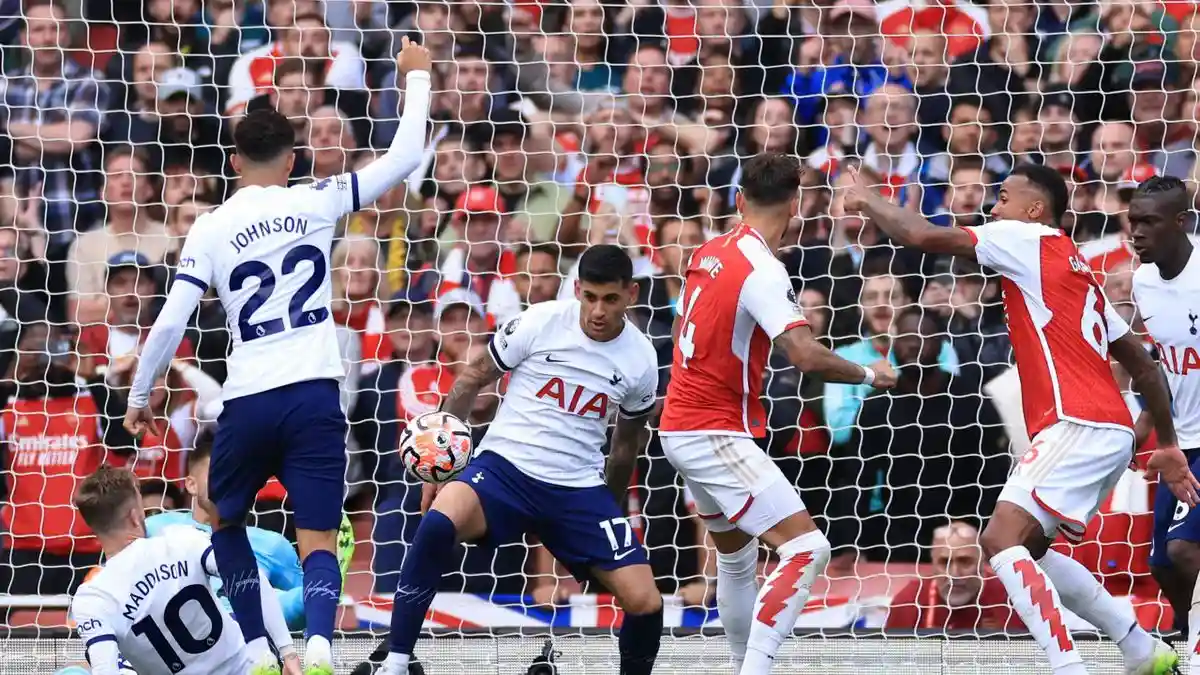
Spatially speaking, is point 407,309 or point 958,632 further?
point 407,309

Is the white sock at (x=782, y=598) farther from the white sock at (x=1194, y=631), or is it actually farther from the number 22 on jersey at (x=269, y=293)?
the number 22 on jersey at (x=269, y=293)

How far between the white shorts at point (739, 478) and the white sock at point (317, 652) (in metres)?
1.41

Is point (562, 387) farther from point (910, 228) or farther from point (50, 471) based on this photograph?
point (50, 471)

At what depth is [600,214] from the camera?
9.26 metres

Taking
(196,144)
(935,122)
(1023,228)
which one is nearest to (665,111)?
(935,122)

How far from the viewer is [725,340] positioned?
19.7ft

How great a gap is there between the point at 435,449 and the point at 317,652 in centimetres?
100

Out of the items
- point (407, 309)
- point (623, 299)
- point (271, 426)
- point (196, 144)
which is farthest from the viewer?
point (196, 144)

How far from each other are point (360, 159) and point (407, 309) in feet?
3.74

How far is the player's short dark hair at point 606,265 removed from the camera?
6.14 m

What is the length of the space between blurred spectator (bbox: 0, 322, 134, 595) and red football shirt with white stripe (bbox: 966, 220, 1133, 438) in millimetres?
4721

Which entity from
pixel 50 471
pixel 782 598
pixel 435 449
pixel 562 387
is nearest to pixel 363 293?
pixel 50 471

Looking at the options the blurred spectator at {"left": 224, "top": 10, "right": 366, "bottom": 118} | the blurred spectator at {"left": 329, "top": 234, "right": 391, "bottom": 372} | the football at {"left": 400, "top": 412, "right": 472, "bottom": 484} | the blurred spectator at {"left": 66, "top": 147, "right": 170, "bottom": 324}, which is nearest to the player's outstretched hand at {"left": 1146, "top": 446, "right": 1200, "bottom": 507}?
the football at {"left": 400, "top": 412, "right": 472, "bottom": 484}

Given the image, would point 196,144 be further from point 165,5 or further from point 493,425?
point 493,425
